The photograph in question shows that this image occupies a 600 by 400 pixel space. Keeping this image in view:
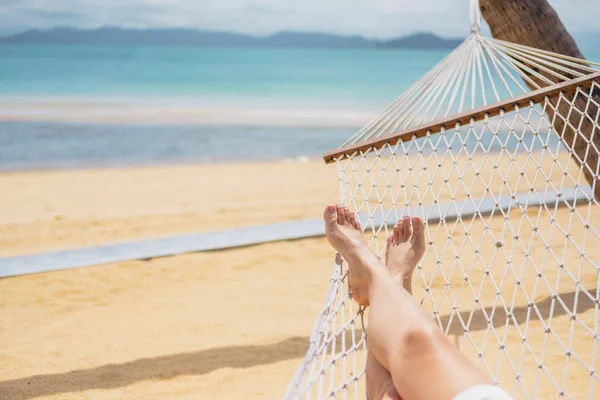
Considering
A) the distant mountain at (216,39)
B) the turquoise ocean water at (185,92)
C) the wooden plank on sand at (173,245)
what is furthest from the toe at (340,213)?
the distant mountain at (216,39)

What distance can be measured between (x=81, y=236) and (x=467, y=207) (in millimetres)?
2005

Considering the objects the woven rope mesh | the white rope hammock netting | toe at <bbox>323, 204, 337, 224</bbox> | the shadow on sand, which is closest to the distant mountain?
the woven rope mesh

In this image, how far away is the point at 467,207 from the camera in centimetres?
350

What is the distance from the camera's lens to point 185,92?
1581cm

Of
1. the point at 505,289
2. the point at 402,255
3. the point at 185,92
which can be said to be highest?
the point at 402,255

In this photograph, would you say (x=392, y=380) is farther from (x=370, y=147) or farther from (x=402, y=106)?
(x=402, y=106)


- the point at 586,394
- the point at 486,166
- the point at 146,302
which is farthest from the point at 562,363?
the point at 486,166

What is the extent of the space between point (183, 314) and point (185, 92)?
13970 millimetres

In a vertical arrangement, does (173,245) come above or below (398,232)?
below

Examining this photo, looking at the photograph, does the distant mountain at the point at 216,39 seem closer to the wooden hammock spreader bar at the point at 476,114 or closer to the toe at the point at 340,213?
the wooden hammock spreader bar at the point at 476,114

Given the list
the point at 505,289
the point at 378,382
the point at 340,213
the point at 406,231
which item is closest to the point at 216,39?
the point at 505,289

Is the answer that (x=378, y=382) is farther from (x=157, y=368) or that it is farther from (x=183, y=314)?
(x=183, y=314)

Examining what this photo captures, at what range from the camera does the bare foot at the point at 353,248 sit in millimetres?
1505

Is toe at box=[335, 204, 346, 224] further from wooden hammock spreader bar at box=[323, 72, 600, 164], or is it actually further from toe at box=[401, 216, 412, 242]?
wooden hammock spreader bar at box=[323, 72, 600, 164]
